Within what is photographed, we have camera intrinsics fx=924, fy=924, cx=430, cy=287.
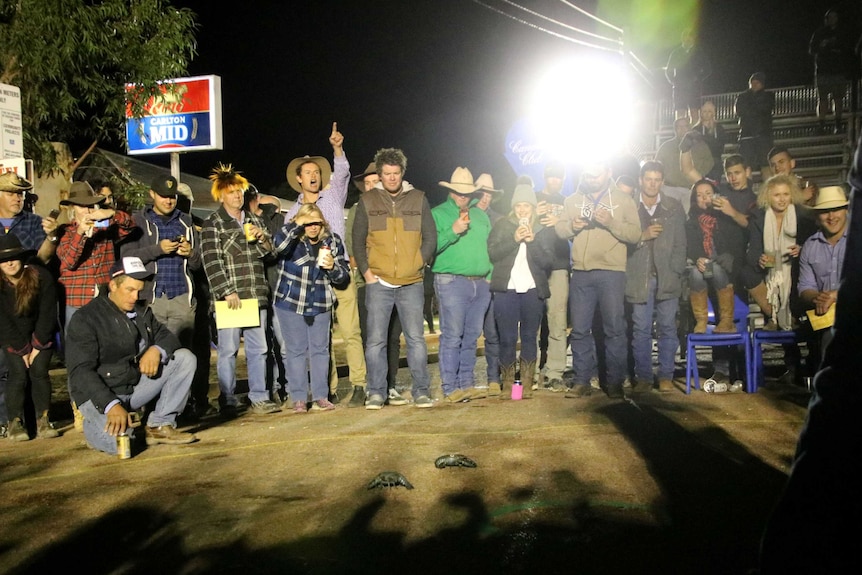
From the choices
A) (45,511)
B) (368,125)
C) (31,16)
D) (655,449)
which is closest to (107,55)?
(31,16)

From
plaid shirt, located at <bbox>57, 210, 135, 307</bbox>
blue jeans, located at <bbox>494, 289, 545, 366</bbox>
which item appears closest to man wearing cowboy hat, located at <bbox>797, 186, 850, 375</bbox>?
blue jeans, located at <bbox>494, 289, 545, 366</bbox>

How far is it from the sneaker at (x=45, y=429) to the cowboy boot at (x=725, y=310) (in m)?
6.94

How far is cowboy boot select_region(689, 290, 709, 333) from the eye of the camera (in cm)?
1033

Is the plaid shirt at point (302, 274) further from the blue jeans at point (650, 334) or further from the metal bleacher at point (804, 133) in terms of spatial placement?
the metal bleacher at point (804, 133)

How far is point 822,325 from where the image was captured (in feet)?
30.0

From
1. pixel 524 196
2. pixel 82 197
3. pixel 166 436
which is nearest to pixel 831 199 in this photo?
pixel 524 196

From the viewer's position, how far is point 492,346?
10.3 metres

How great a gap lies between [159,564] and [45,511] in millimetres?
1510

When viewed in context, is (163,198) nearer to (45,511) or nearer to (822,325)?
(45,511)

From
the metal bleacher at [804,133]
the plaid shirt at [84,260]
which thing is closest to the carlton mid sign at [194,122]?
the metal bleacher at [804,133]

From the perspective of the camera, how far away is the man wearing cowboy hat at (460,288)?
979 cm

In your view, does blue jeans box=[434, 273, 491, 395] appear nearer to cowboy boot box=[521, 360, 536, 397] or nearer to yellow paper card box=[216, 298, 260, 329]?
cowboy boot box=[521, 360, 536, 397]

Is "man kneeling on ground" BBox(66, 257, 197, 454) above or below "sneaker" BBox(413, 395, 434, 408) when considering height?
above

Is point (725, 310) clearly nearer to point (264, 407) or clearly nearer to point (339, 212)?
point (339, 212)
